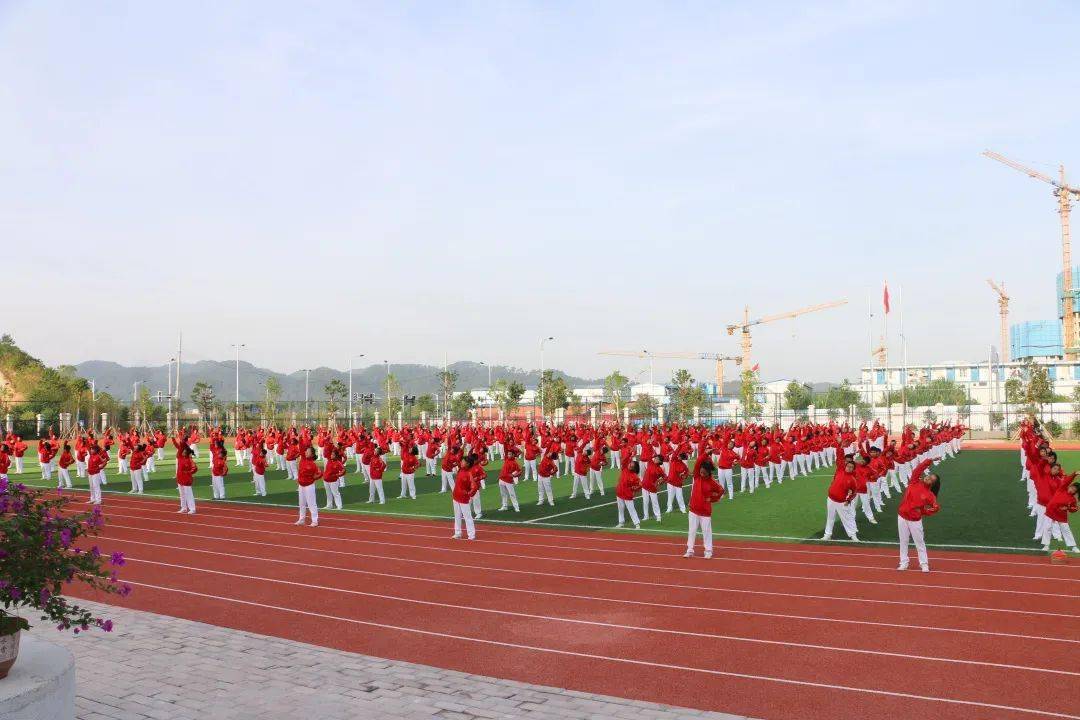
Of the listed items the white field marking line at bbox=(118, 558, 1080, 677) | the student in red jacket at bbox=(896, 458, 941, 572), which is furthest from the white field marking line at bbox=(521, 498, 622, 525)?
the student in red jacket at bbox=(896, 458, 941, 572)

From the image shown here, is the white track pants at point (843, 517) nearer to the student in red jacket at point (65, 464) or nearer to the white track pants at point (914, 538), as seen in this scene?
the white track pants at point (914, 538)

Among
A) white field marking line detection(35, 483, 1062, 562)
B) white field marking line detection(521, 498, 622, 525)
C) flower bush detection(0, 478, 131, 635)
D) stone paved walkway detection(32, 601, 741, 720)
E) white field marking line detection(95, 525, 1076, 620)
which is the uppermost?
flower bush detection(0, 478, 131, 635)

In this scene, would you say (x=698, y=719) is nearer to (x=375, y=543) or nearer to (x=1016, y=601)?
(x=1016, y=601)

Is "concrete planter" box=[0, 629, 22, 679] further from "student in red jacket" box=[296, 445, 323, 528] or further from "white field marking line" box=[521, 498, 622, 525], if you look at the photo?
"white field marking line" box=[521, 498, 622, 525]

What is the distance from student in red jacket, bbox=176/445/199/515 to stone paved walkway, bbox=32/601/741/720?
12368mm

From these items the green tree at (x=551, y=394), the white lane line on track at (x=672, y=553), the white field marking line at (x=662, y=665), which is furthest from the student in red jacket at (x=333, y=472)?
the green tree at (x=551, y=394)

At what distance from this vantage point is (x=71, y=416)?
54.1 meters

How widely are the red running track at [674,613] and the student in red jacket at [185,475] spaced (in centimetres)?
480

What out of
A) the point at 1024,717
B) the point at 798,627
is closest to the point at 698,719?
the point at 1024,717

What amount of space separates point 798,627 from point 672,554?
501 cm

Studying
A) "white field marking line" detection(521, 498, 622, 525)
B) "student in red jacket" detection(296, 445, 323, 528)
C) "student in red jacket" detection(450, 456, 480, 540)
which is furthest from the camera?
"white field marking line" detection(521, 498, 622, 525)

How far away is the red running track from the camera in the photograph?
7.11 m

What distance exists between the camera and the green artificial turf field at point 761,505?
16234 mm

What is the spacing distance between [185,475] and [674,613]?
15009 millimetres
